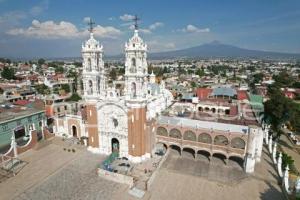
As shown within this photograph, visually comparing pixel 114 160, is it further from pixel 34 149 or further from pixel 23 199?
pixel 34 149

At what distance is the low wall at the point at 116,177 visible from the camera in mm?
21906

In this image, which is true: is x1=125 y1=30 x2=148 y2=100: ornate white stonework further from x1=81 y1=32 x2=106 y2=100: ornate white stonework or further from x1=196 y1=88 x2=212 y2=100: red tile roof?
x1=196 y1=88 x2=212 y2=100: red tile roof

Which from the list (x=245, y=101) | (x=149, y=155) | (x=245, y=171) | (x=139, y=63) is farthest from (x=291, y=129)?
(x=139, y=63)

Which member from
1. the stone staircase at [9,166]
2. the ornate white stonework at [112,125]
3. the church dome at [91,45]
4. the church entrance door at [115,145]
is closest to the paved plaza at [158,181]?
the stone staircase at [9,166]

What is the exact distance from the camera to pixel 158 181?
74.3 feet

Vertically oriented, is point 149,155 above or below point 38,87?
below

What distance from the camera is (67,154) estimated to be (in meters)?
28.7

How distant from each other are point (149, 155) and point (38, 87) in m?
55.1

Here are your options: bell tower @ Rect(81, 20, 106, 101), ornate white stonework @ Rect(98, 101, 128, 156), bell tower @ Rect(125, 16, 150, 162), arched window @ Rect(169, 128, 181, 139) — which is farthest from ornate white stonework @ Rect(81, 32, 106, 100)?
arched window @ Rect(169, 128, 181, 139)

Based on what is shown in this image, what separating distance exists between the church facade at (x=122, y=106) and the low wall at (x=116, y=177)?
3.86 meters

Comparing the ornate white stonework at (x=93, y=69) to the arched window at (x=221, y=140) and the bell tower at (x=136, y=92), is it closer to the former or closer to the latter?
the bell tower at (x=136, y=92)

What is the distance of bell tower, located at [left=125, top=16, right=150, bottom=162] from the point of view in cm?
2374

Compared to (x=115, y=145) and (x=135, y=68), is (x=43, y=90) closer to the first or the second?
(x=115, y=145)

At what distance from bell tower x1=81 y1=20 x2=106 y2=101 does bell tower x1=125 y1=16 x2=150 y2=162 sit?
4675 mm
